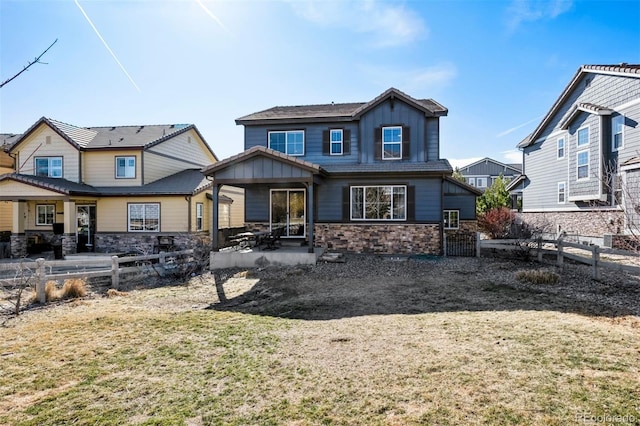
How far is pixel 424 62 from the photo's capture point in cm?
1396

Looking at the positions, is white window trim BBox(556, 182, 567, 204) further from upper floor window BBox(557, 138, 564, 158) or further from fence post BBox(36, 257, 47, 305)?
fence post BBox(36, 257, 47, 305)

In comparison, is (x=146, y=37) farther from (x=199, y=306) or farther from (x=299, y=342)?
(x=299, y=342)

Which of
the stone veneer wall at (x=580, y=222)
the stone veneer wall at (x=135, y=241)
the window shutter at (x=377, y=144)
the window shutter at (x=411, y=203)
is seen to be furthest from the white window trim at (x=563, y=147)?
the stone veneer wall at (x=135, y=241)

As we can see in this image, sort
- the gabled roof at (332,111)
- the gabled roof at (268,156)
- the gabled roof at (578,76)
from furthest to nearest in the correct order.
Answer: the gabled roof at (578,76)
the gabled roof at (332,111)
the gabled roof at (268,156)

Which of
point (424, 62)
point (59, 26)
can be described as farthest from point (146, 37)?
point (424, 62)

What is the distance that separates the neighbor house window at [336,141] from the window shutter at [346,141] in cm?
15

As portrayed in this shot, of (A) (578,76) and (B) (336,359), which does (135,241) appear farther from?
(A) (578,76)

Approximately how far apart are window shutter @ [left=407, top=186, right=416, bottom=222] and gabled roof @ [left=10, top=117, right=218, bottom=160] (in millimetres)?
14945

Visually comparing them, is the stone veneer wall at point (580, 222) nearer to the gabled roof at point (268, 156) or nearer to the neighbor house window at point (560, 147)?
the neighbor house window at point (560, 147)

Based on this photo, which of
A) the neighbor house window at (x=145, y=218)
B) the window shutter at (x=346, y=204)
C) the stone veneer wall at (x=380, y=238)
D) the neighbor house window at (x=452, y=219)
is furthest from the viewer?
the neighbor house window at (x=452, y=219)

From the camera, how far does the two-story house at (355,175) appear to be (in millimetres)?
14359

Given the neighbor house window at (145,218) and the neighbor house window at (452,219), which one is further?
the neighbor house window at (452,219)

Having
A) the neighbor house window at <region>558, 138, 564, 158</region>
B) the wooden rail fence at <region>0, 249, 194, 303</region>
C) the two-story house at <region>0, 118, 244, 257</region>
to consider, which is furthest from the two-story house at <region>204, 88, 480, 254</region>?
the neighbor house window at <region>558, 138, 564, 158</region>
